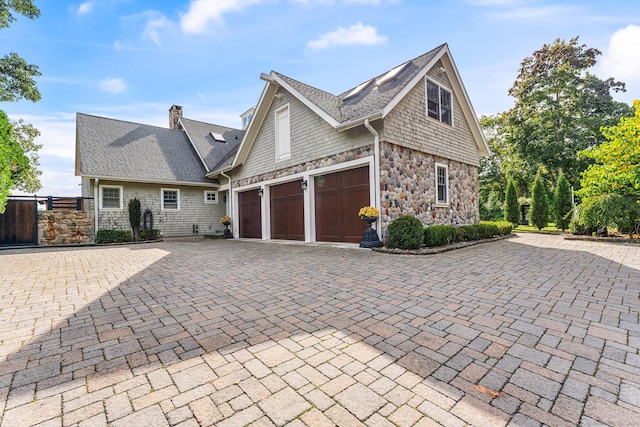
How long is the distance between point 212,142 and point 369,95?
11.6 m

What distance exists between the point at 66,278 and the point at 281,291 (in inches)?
166

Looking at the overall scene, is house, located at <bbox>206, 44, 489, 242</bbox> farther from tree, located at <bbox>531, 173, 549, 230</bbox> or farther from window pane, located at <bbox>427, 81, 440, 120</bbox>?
tree, located at <bbox>531, 173, 549, 230</bbox>

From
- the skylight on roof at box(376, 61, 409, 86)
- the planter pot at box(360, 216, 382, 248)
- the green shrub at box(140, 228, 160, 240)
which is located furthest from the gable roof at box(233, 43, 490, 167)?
the green shrub at box(140, 228, 160, 240)

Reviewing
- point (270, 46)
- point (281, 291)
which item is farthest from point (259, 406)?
point (270, 46)

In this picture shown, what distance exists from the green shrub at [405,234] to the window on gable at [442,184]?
3.25 metres

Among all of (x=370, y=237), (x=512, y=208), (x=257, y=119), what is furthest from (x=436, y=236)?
(x=512, y=208)

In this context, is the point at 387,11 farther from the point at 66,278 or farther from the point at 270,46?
the point at 66,278

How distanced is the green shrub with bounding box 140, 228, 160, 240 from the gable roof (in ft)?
17.6

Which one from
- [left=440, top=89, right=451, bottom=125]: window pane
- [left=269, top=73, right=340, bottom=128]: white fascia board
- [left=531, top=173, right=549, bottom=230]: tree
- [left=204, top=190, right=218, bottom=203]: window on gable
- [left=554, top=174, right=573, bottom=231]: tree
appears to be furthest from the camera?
[left=204, top=190, right=218, bottom=203]: window on gable

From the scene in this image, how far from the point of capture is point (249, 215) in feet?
43.1

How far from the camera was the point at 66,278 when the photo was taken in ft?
16.7

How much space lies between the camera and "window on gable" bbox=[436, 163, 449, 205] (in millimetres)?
10164

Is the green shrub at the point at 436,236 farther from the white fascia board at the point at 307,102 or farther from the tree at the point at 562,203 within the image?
the tree at the point at 562,203

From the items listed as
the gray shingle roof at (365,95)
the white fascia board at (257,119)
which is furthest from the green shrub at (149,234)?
the gray shingle roof at (365,95)
